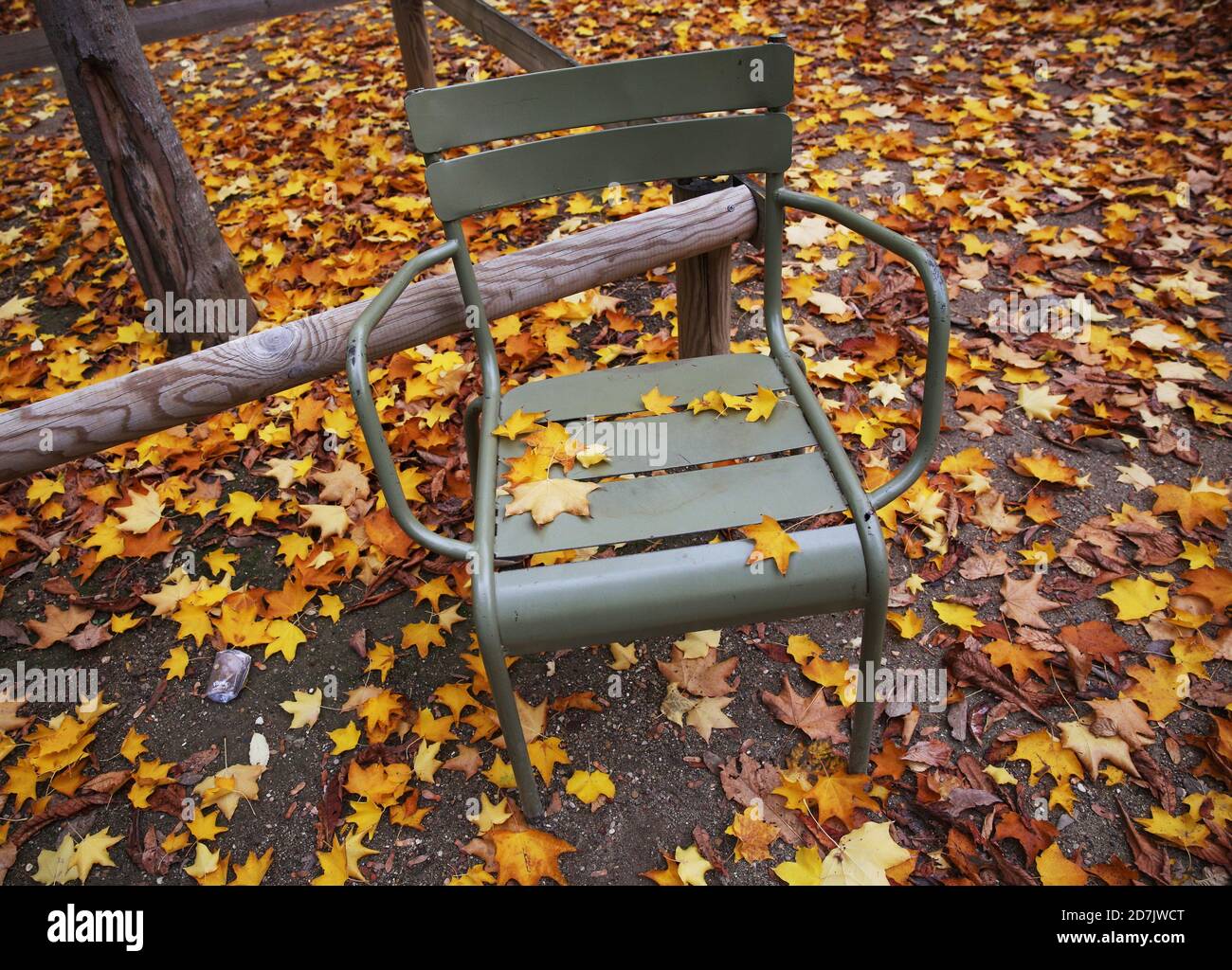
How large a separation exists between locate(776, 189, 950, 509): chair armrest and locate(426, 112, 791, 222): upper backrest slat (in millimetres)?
248

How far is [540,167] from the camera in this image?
159 cm

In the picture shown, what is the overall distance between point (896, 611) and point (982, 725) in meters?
0.32

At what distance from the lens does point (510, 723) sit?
1.33 meters

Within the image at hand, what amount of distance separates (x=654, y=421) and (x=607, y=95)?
689 millimetres

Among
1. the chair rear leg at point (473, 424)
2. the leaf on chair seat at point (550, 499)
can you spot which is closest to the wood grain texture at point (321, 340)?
the chair rear leg at point (473, 424)

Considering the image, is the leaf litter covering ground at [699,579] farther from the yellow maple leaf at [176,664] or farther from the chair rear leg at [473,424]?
the chair rear leg at [473,424]

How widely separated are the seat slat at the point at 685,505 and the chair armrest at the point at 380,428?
4.6 inches

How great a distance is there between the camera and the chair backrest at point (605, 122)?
147 centimetres

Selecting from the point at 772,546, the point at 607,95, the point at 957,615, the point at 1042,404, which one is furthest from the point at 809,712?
the point at 607,95

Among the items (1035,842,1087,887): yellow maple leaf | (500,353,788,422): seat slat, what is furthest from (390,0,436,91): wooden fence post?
(1035,842,1087,887): yellow maple leaf

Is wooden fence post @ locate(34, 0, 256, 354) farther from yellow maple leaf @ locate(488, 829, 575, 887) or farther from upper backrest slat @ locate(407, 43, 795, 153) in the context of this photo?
yellow maple leaf @ locate(488, 829, 575, 887)

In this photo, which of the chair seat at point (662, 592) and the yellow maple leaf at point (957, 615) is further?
the yellow maple leaf at point (957, 615)

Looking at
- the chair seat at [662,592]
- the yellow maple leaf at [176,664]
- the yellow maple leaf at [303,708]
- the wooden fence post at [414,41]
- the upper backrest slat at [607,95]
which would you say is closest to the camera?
the chair seat at [662,592]
